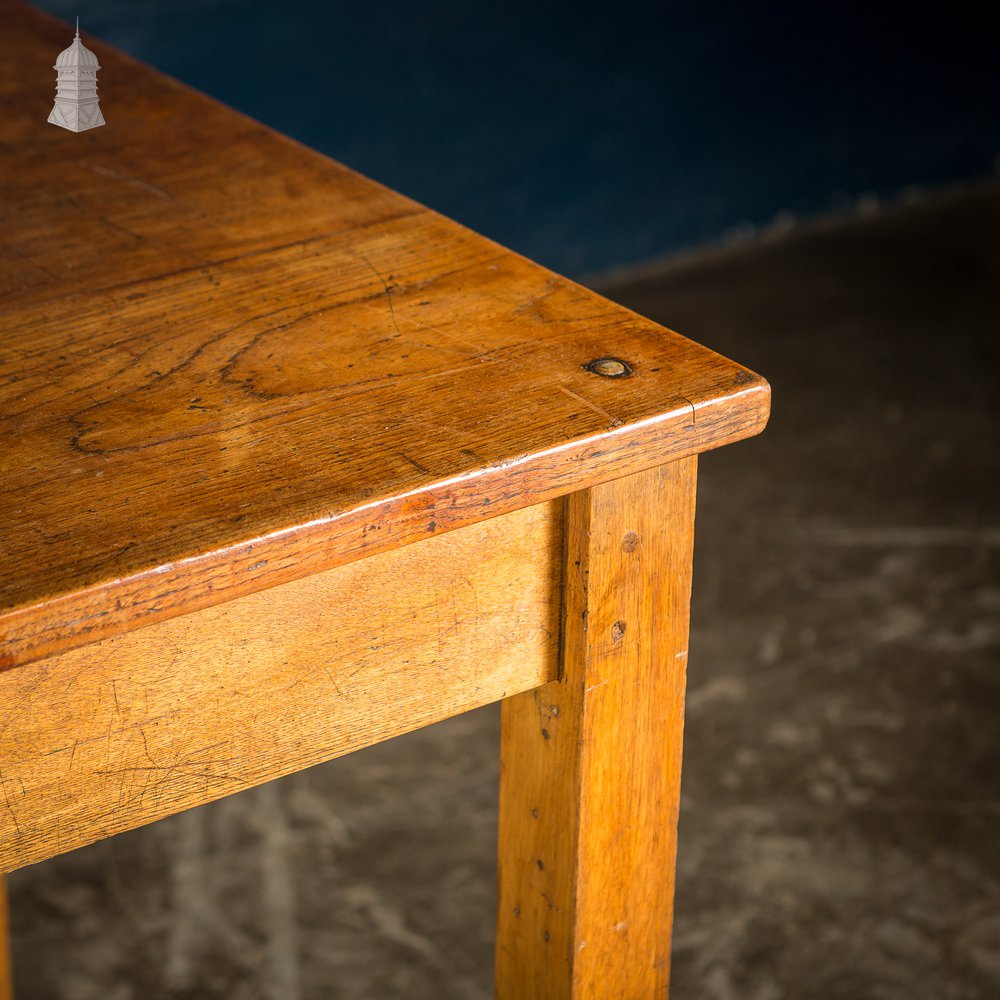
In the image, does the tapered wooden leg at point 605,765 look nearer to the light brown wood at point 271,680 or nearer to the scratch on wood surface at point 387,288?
the light brown wood at point 271,680

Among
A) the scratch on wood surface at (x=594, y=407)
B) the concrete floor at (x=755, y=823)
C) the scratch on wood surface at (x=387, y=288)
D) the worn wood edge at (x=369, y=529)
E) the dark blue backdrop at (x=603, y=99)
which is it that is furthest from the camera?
the dark blue backdrop at (x=603, y=99)

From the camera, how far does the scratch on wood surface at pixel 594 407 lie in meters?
0.63

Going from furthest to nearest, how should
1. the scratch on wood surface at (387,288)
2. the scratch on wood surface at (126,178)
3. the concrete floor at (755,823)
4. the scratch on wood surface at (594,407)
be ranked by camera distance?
the concrete floor at (755,823) < the scratch on wood surface at (126,178) < the scratch on wood surface at (387,288) < the scratch on wood surface at (594,407)

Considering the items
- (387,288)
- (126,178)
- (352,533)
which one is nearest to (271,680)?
(352,533)

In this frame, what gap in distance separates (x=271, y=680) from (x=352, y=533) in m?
0.10

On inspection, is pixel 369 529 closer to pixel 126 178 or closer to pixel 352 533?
pixel 352 533

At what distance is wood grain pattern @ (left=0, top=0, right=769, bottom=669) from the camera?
0.56 metres

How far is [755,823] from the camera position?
5.58 ft

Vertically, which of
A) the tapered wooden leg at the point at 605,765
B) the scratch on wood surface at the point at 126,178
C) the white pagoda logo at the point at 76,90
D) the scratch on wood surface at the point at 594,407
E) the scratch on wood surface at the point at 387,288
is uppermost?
the white pagoda logo at the point at 76,90

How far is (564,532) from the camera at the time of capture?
2.25ft

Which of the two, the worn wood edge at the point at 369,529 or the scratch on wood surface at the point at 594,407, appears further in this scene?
the scratch on wood surface at the point at 594,407

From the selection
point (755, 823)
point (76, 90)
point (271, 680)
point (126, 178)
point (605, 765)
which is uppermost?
point (76, 90)

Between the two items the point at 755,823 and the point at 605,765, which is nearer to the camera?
the point at 605,765

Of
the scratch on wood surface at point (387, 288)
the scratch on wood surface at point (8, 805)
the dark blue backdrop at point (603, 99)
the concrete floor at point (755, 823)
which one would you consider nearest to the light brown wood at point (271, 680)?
the scratch on wood surface at point (8, 805)
